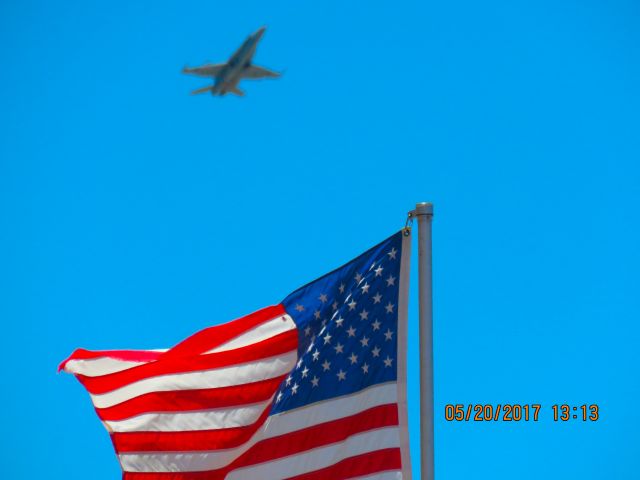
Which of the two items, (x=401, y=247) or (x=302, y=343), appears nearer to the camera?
(x=401, y=247)

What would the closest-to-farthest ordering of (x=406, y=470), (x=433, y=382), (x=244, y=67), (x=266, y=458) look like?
1. (x=433, y=382)
2. (x=406, y=470)
3. (x=266, y=458)
4. (x=244, y=67)

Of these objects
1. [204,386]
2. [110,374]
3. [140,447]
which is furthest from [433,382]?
[110,374]

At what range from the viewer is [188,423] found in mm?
13383

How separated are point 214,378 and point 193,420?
2.33 ft

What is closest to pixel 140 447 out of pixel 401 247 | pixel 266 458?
pixel 266 458

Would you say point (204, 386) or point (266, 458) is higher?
point (204, 386)

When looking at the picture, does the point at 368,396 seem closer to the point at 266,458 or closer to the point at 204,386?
the point at 266,458

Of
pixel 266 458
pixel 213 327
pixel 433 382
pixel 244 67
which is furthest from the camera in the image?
pixel 244 67

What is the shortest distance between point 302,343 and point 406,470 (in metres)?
2.51

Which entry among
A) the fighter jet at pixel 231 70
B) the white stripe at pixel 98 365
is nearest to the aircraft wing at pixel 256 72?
the fighter jet at pixel 231 70

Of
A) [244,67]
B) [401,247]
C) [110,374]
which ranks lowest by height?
[110,374]

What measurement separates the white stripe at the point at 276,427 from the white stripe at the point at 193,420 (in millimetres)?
296

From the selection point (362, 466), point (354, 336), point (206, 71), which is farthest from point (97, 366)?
point (206, 71)

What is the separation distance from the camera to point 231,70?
2219cm
